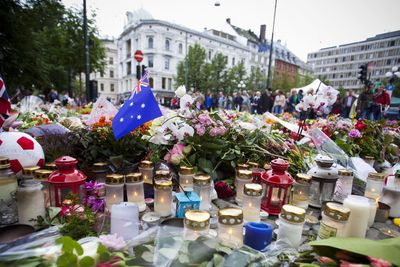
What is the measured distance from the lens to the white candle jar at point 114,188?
171 cm

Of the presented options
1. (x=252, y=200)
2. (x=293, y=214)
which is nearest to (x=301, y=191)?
(x=252, y=200)

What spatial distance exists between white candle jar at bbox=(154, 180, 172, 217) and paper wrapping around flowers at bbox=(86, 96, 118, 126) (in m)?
1.29

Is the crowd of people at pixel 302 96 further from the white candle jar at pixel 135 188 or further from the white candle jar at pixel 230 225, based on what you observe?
the white candle jar at pixel 230 225

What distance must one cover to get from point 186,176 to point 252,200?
0.73 metres

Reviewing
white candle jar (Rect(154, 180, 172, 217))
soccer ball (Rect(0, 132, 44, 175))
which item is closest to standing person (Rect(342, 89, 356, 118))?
white candle jar (Rect(154, 180, 172, 217))

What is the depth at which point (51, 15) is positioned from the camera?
8.68 m

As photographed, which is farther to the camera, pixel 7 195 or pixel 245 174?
pixel 245 174

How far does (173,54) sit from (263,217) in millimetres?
44108

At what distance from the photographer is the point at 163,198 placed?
1775mm

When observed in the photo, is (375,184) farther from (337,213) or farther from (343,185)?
(337,213)

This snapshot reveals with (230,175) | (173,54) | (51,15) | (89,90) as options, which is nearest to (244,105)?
(89,90)

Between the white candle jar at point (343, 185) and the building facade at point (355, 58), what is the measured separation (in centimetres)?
7739

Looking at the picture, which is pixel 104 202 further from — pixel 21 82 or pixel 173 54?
pixel 173 54

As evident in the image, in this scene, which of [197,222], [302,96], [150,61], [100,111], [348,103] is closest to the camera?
[197,222]
